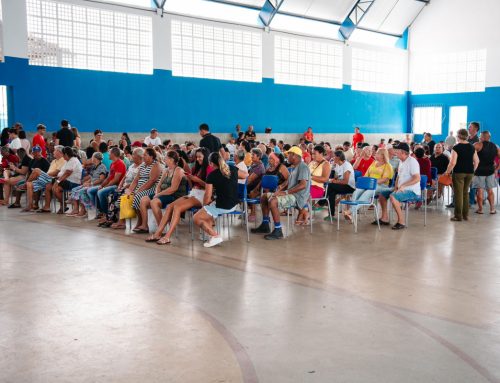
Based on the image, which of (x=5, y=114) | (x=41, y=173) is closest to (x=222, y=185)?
(x=41, y=173)

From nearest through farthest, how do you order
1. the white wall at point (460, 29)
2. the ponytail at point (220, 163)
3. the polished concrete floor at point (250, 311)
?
the polished concrete floor at point (250, 311) < the ponytail at point (220, 163) < the white wall at point (460, 29)

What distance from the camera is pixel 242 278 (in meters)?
5.63

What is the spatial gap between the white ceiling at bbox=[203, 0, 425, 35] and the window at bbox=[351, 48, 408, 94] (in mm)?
1221

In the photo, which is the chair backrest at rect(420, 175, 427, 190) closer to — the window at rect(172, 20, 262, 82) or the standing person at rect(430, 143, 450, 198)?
the standing person at rect(430, 143, 450, 198)

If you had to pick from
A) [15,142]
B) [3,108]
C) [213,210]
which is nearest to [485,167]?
[213,210]

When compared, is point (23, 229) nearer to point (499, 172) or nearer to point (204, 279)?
point (204, 279)

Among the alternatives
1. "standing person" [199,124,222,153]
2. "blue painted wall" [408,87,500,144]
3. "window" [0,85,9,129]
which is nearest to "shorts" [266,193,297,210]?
"standing person" [199,124,222,153]

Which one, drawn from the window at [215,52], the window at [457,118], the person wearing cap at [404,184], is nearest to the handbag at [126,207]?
the person wearing cap at [404,184]

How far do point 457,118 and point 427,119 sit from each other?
1761 millimetres

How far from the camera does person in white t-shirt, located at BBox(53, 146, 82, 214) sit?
10227mm

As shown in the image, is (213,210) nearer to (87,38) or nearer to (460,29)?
(87,38)

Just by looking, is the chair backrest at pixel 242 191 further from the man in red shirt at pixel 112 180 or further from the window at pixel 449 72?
the window at pixel 449 72

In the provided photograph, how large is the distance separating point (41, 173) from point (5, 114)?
6.86 metres

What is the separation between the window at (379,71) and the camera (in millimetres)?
26812
